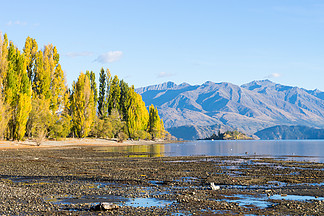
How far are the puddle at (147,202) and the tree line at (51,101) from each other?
161 ft

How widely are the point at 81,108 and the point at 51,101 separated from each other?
11.0 meters

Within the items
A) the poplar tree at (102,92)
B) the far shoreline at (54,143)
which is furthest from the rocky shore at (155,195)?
the poplar tree at (102,92)

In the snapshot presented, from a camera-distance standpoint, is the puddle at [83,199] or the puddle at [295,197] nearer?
the puddle at [83,199]

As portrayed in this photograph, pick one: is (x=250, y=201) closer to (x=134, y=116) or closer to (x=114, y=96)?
(x=114, y=96)

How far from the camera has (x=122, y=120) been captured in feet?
388

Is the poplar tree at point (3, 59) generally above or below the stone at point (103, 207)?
above

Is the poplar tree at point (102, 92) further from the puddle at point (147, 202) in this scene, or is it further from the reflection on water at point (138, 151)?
the puddle at point (147, 202)

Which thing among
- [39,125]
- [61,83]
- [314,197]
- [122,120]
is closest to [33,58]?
[61,83]

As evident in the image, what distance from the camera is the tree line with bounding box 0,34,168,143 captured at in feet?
205

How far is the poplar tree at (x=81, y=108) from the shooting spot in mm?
87938

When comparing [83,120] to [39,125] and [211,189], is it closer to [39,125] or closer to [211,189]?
[39,125]

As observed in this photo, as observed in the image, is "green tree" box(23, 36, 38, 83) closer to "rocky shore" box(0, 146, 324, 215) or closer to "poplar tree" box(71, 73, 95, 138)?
"poplar tree" box(71, 73, 95, 138)

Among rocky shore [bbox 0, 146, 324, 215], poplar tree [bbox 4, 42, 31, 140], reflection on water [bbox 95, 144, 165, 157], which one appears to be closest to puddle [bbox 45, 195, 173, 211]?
rocky shore [bbox 0, 146, 324, 215]

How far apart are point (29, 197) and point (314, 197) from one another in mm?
13632
